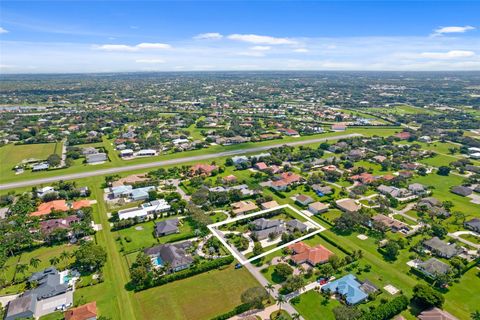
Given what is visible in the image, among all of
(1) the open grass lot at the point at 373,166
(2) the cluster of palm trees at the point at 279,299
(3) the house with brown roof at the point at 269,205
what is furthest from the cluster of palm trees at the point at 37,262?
(1) the open grass lot at the point at 373,166

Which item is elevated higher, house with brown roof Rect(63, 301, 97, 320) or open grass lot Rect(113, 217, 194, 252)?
house with brown roof Rect(63, 301, 97, 320)

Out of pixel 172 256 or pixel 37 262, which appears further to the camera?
pixel 37 262

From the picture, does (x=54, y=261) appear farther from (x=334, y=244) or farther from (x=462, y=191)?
(x=462, y=191)

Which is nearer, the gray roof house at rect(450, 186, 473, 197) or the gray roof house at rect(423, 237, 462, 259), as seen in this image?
the gray roof house at rect(423, 237, 462, 259)

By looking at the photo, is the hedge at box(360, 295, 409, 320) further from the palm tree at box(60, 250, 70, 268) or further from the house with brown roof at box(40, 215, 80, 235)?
the house with brown roof at box(40, 215, 80, 235)

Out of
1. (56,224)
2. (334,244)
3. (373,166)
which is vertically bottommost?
(373,166)

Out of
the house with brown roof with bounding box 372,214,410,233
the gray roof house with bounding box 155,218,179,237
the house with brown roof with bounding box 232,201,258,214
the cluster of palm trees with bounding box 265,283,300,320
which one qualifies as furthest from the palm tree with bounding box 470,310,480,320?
the gray roof house with bounding box 155,218,179,237

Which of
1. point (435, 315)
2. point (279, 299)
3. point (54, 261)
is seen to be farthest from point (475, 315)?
point (54, 261)
